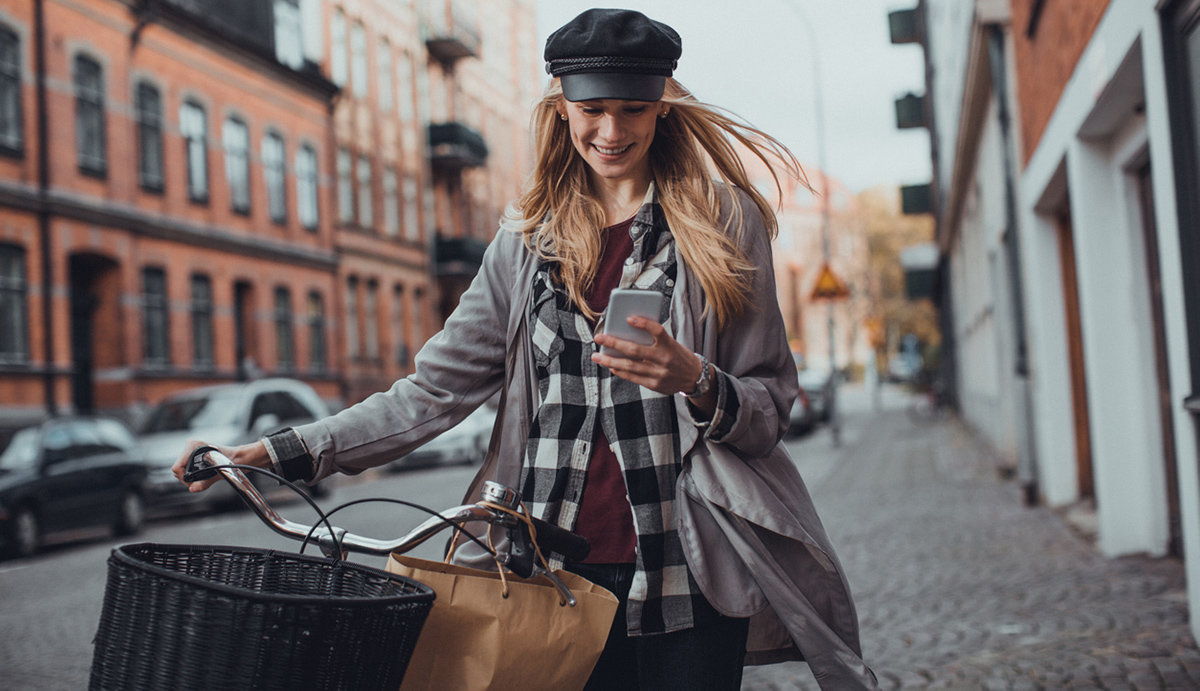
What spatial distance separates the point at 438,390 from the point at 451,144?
3778 centimetres

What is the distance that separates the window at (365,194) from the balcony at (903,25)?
15846 millimetres

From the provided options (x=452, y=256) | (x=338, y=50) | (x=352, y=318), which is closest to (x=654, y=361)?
(x=352, y=318)

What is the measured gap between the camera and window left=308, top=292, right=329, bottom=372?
106 feet

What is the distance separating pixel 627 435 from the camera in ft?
7.47

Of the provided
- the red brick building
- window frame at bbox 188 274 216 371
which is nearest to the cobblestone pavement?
the red brick building

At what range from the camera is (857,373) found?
8781 centimetres

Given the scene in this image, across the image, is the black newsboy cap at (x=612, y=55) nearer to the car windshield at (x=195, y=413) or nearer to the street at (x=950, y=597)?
the street at (x=950, y=597)

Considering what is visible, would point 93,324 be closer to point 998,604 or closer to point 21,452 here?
point 21,452

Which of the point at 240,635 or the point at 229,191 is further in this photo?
the point at 229,191

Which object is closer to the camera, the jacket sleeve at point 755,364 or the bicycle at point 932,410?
the jacket sleeve at point 755,364

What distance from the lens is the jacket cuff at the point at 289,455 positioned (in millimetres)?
2219

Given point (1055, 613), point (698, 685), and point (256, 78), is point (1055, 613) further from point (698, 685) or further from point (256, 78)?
point (256, 78)

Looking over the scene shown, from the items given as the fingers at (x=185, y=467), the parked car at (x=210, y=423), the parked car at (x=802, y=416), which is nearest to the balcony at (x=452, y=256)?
the parked car at (x=802, y=416)

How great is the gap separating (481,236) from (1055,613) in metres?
38.6
